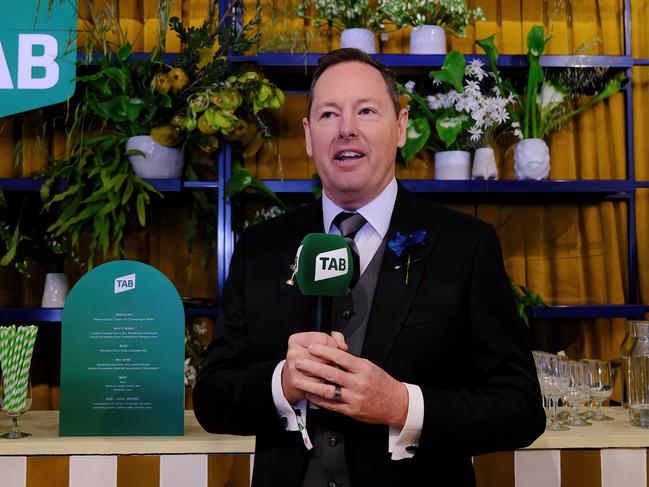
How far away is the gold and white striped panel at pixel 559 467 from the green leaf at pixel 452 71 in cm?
113

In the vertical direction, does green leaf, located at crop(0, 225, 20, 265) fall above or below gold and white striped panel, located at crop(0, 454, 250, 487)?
above

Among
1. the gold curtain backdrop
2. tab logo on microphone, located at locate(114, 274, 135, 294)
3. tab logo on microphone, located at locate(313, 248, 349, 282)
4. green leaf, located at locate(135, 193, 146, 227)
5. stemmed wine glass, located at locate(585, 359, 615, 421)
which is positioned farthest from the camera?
the gold curtain backdrop

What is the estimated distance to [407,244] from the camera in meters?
1.09

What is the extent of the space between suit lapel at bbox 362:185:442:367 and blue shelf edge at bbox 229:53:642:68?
3.74 ft

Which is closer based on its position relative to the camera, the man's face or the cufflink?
the cufflink

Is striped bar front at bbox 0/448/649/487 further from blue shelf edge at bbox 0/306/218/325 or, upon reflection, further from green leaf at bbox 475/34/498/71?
green leaf at bbox 475/34/498/71

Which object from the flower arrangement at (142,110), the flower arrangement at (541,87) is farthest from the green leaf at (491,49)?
the flower arrangement at (142,110)

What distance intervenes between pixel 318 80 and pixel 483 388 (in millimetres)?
571

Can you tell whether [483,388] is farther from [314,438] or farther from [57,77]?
[57,77]

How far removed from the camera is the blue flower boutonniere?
3.57 feet

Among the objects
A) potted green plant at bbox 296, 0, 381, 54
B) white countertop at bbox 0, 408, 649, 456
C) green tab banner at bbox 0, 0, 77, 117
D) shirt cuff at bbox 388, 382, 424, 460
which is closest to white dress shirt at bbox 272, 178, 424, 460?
shirt cuff at bbox 388, 382, 424, 460

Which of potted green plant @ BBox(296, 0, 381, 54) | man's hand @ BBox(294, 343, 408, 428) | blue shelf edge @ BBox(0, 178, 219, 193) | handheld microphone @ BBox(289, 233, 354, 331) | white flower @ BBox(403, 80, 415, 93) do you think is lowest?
man's hand @ BBox(294, 343, 408, 428)

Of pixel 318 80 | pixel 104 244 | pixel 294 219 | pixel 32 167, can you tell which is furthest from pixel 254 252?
pixel 32 167

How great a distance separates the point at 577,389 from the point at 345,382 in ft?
3.56
